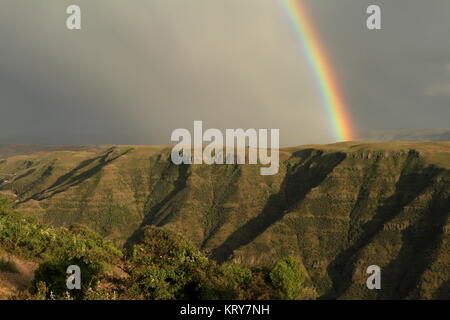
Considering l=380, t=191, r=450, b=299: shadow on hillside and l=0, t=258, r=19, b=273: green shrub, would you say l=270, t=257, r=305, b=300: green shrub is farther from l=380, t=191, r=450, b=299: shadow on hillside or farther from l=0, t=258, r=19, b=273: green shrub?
l=380, t=191, r=450, b=299: shadow on hillside

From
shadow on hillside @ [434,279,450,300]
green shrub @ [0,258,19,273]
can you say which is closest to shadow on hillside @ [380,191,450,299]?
shadow on hillside @ [434,279,450,300]

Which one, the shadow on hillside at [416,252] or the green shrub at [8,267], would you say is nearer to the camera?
the green shrub at [8,267]

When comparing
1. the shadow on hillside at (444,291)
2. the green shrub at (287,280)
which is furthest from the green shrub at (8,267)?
the shadow on hillside at (444,291)

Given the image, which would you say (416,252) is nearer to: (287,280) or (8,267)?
(287,280)

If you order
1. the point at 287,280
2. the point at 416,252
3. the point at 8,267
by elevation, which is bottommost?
the point at 416,252

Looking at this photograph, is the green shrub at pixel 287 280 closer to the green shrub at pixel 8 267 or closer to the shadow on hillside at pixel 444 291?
the green shrub at pixel 8 267

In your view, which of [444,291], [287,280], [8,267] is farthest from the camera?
[444,291]

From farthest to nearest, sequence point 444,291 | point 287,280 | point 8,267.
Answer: point 444,291 < point 8,267 < point 287,280

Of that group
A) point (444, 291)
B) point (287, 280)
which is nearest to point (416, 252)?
point (444, 291)

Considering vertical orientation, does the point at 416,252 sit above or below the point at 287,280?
below

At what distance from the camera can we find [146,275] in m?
27.9

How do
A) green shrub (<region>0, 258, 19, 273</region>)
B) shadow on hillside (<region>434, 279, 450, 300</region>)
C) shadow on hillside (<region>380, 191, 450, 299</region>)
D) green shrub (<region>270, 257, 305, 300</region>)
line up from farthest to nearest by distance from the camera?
shadow on hillside (<region>380, 191, 450, 299</region>) → shadow on hillside (<region>434, 279, 450, 300</region>) → green shrub (<region>0, 258, 19, 273</region>) → green shrub (<region>270, 257, 305, 300</region>)
